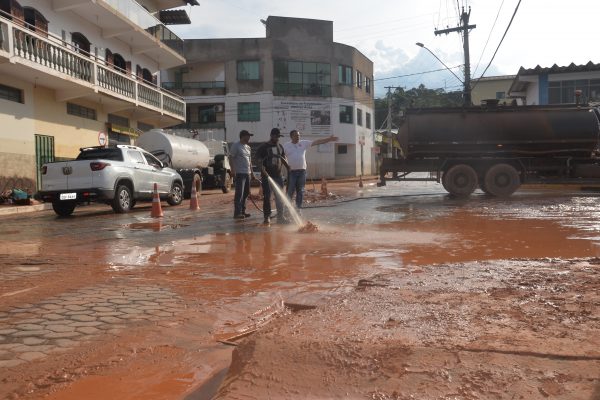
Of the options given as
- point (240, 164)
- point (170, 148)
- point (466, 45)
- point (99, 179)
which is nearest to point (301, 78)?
point (466, 45)

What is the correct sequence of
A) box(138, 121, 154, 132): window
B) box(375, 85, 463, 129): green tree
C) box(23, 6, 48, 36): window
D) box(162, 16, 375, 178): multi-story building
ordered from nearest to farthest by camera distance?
box(23, 6, 48, 36): window, box(138, 121, 154, 132): window, box(162, 16, 375, 178): multi-story building, box(375, 85, 463, 129): green tree

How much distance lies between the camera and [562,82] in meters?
24.9

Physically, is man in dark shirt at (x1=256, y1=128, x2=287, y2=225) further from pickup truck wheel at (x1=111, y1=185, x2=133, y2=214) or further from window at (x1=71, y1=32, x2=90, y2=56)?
window at (x1=71, y1=32, x2=90, y2=56)

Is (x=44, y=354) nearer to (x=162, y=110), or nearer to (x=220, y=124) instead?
(x=162, y=110)

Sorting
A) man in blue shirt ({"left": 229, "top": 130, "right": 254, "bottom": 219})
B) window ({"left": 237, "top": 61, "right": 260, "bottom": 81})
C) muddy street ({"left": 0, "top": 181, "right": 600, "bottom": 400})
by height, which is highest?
window ({"left": 237, "top": 61, "right": 260, "bottom": 81})

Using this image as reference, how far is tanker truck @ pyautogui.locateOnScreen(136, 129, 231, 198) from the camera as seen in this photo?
65.8 ft

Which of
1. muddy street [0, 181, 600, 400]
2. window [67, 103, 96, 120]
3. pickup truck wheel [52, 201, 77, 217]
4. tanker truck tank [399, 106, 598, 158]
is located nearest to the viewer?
muddy street [0, 181, 600, 400]

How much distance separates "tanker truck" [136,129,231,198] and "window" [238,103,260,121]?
1782 cm

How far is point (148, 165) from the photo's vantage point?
46.5 feet

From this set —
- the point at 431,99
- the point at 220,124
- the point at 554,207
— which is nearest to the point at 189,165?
the point at 554,207

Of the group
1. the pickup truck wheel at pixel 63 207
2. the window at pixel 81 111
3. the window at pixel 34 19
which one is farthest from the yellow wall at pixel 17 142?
the pickup truck wheel at pixel 63 207

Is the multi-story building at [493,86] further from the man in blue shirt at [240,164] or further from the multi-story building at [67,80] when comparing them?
the man in blue shirt at [240,164]

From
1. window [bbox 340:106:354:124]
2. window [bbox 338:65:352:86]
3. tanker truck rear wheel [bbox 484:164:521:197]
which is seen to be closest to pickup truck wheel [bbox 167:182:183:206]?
tanker truck rear wheel [bbox 484:164:521:197]

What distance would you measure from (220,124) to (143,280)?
39.2m
